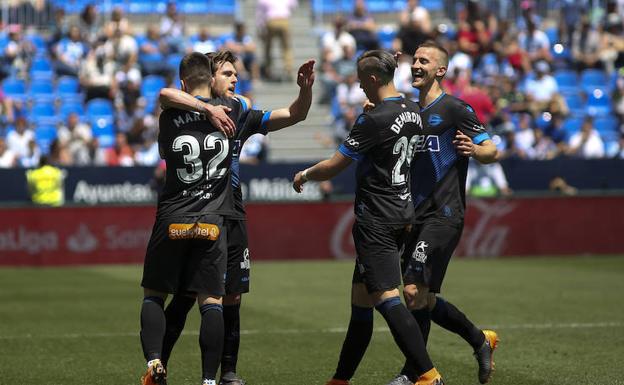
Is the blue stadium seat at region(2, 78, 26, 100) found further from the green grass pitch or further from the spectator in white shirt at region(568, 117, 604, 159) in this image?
the spectator in white shirt at region(568, 117, 604, 159)

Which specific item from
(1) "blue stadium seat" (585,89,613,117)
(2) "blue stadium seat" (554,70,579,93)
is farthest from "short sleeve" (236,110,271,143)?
(2) "blue stadium seat" (554,70,579,93)

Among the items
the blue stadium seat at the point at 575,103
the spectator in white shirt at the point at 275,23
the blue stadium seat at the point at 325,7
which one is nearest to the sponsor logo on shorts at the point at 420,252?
the spectator in white shirt at the point at 275,23

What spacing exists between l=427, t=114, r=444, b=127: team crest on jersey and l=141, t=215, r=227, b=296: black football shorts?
179 centimetres

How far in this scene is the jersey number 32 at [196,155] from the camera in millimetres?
7766

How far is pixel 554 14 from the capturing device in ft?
98.8

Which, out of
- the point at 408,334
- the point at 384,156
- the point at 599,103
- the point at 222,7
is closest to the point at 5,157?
the point at 222,7

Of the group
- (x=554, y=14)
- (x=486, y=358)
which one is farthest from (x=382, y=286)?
(x=554, y=14)

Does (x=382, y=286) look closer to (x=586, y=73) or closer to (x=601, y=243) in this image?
(x=601, y=243)

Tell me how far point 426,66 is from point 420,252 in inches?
53.7

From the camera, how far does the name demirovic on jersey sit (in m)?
7.77

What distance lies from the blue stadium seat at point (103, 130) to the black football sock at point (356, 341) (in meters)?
15.5

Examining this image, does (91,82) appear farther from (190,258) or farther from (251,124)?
(190,258)

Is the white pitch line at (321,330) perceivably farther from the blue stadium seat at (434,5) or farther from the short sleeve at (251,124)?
the blue stadium seat at (434,5)

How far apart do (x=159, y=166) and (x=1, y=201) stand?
9.26 ft
